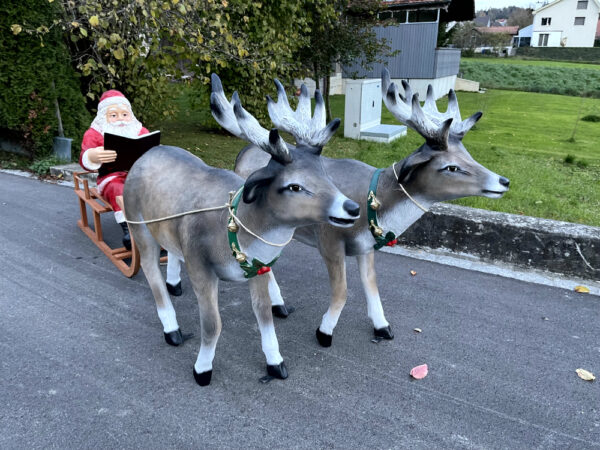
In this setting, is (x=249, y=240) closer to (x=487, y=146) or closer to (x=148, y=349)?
(x=148, y=349)

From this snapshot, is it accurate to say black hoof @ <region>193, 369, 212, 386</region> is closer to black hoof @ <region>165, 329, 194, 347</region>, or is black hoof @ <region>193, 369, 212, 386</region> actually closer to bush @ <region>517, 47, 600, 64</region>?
black hoof @ <region>165, 329, 194, 347</region>

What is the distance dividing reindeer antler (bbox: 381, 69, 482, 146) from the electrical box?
7010 millimetres

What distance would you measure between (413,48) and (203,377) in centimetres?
1824

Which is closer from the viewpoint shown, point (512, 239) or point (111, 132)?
point (111, 132)

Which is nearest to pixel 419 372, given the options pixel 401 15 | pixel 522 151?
pixel 522 151

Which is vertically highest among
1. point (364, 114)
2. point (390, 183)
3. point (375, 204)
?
point (390, 183)

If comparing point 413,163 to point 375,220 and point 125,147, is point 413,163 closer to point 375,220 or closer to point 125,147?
point 375,220

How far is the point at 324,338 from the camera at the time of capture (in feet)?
10.9

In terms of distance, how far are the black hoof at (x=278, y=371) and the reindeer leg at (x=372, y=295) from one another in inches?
31.7

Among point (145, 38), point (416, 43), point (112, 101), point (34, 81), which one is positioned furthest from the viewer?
point (416, 43)

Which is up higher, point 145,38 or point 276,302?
point 145,38

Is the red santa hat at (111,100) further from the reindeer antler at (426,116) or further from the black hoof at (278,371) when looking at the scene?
the black hoof at (278,371)

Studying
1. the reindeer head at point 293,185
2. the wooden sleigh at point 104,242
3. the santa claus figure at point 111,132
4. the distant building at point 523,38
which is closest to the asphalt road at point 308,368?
the wooden sleigh at point 104,242

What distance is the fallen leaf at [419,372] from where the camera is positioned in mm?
3023
